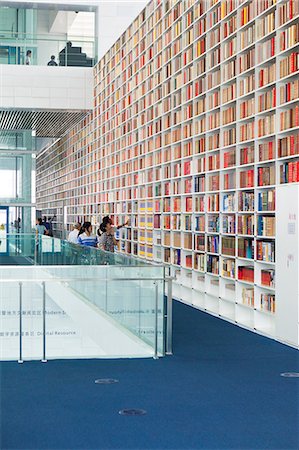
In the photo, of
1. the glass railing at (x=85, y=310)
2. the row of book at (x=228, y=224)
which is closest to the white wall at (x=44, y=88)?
the row of book at (x=228, y=224)

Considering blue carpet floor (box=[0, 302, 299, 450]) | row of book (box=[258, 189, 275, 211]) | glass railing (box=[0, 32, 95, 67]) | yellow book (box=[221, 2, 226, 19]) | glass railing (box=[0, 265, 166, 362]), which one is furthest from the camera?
glass railing (box=[0, 32, 95, 67])

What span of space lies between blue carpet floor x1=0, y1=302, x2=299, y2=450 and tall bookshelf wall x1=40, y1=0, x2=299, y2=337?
1.60 meters

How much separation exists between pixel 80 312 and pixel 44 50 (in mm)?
11543

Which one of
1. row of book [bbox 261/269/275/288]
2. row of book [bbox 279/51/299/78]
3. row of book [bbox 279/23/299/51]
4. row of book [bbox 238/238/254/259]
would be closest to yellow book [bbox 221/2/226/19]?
row of book [bbox 279/23/299/51]

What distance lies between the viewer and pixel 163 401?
16.4 ft

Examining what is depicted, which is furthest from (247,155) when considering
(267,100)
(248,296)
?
(248,296)

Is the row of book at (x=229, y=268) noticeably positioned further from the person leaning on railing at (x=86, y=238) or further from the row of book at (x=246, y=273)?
the person leaning on railing at (x=86, y=238)

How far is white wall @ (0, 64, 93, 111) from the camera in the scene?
16.8 m

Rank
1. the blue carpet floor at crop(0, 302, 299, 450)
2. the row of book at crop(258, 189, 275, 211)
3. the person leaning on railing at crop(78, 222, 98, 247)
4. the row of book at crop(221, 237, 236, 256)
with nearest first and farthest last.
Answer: the blue carpet floor at crop(0, 302, 299, 450) → the row of book at crop(258, 189, 275, 211) → the row of book at crop(221, 237, 236, 256) → the person leaning on railing at crop(78, 222, 98, 247)

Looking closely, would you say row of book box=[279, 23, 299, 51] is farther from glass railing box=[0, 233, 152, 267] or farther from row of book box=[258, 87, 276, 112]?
glass railing box=[0, 233, 152, 267]

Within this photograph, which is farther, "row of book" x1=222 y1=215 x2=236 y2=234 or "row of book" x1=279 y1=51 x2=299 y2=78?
"row of book" x1=222 y1=215 x2=236 y2=234

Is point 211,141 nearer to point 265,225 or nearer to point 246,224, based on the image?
point 246,224

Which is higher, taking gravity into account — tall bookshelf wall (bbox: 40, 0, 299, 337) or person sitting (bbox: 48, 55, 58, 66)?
person sitting (bbox: 48, 55, 58, 66)

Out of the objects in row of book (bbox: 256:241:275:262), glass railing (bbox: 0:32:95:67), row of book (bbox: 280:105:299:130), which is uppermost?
glass railing (bbox: 0:32:95:67)
